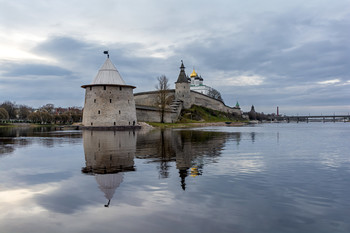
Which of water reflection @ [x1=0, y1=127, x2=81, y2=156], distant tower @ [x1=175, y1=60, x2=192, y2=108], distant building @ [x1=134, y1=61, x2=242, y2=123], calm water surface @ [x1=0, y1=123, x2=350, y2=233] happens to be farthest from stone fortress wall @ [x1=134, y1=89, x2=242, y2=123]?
calm water surface @ [x1=0, y1=123, x2=350, y2=233]

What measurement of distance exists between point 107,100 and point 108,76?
320 centimetres

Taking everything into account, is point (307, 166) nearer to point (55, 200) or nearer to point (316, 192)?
point (316, 192)

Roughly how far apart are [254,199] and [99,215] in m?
2.73

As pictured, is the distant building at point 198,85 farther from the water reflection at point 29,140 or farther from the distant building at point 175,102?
the water reflection at point 29,140

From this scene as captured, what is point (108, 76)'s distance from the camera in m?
38.2

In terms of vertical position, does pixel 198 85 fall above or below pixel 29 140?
above

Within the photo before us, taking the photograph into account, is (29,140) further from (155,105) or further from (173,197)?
(155,105)

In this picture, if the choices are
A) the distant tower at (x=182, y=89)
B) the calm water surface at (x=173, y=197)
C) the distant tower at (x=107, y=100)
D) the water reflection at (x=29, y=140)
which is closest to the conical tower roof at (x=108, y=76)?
the distant tower at (x=107, y=100)

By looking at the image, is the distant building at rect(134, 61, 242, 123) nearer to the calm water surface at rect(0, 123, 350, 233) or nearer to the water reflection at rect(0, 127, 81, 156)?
the water reflection at rect(0, 127, 81, 156)

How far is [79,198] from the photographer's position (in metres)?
5.33

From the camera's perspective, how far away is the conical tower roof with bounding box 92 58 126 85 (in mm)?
37938

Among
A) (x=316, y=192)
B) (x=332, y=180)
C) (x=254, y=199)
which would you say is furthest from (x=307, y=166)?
(x=254, y=199)

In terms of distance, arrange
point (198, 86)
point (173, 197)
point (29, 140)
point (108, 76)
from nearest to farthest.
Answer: point (173, 197), point (29, 140), point (108, 76), point (198, 86)

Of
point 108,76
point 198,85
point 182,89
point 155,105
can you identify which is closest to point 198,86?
point 198,85
